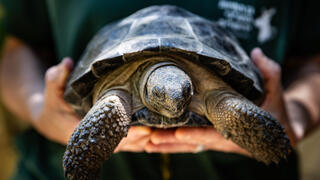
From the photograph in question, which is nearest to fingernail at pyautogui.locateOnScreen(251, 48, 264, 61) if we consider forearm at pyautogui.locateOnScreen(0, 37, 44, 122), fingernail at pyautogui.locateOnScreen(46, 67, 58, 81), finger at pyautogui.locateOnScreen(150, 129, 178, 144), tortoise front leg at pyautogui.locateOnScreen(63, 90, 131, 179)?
finger at pyautogui.locateOnScreen(150, 129, 178, 144)

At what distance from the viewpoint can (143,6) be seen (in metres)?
1.21

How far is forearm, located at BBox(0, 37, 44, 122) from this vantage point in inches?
59.3

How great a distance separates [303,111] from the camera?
4.80 ft

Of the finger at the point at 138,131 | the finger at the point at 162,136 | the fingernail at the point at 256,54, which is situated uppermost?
the fingernail at the point at 256,54

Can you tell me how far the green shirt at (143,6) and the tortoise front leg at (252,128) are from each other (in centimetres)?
39

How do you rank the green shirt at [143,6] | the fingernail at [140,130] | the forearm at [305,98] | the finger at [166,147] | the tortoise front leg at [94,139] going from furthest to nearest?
the forearm at [305,98]
the green shirt at [143,6]
the finger at [166,147]
the fingernail at [140,130]
the tortoise front leg at [94,139]

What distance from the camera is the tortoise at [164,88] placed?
89cm

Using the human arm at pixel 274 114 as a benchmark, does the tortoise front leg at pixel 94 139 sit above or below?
above

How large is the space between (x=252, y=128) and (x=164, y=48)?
0.98 feet

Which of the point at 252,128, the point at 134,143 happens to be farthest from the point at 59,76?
the point at 252,128

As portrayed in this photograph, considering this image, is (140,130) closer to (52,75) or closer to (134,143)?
(134,143)

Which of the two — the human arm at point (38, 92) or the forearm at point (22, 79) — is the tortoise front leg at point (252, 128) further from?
the forearm at point (22, 79)

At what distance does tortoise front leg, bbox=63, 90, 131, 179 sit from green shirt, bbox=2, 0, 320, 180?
Result: 0.44 meters

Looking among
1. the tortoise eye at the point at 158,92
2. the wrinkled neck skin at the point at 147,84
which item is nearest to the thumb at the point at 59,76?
the wrinkled neck skin at the point at 147,84
